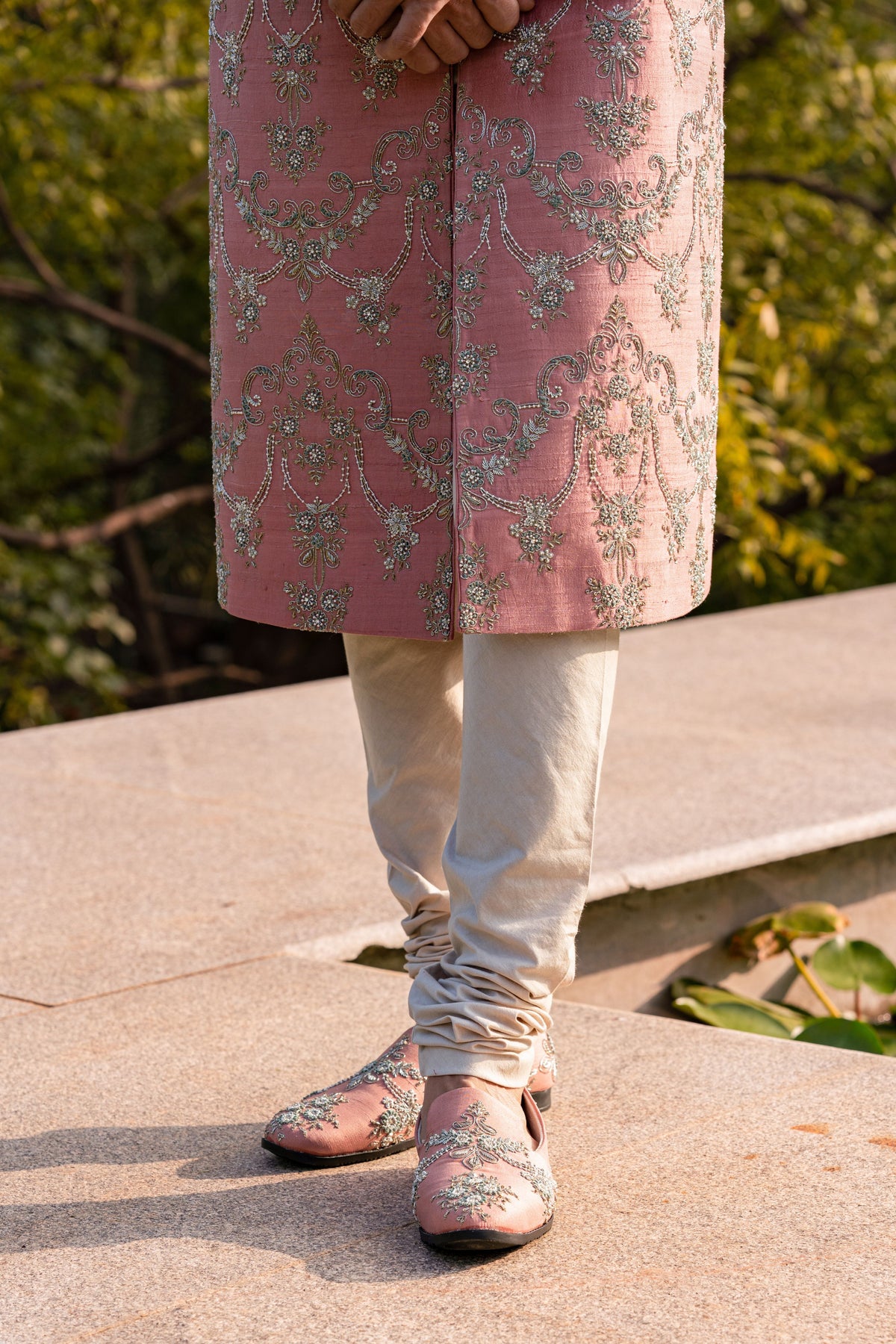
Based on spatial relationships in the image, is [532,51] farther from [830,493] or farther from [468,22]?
[830,493]

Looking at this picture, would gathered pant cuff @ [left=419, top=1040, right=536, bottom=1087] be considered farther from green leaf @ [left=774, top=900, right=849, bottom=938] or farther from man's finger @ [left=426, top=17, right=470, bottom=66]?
green leaf @ [left=774, top=900, right=849, bottom=938]

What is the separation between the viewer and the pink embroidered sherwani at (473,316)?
153 cm

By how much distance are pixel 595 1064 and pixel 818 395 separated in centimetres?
606

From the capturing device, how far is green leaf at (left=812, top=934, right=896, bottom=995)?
8.75 ft

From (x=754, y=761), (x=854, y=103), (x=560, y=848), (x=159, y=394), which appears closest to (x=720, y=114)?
(x=560, y=848)

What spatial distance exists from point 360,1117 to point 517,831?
443 millimetres

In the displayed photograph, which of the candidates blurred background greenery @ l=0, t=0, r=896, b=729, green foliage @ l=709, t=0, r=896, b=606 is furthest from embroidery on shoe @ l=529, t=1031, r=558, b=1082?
green foliage @ l=709, t=0, r=896, b=606

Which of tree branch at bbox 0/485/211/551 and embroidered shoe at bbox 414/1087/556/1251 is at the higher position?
embroidered shoe at bbox 414/1087/556/1251

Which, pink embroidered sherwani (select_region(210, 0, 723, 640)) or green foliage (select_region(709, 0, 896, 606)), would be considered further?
green foliage (select_region(709, 0, 896, 606))

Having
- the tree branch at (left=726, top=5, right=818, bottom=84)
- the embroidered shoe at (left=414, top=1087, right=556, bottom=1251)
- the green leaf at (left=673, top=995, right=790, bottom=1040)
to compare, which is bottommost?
the green leaf at (left=673, top=995, right=790, bottom=1040)

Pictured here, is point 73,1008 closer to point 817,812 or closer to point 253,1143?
point 253,1143

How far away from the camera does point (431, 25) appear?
4.94 feet

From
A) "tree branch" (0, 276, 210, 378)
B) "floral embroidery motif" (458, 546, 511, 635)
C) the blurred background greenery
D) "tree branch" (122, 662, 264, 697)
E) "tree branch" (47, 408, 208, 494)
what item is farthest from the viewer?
"tree branch" (122, 662, 264, 697)

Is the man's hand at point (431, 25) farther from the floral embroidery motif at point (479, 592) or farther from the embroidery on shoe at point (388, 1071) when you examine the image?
the embroidery on shoe at point (388, 1071)
